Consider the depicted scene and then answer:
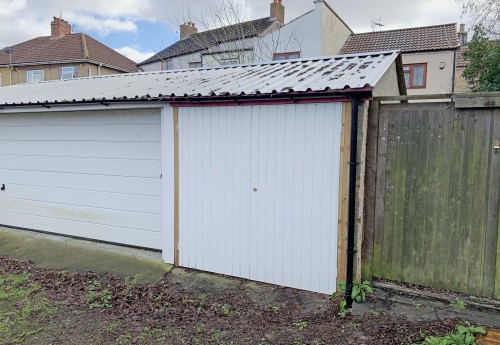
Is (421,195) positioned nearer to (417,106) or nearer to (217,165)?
(417,106)

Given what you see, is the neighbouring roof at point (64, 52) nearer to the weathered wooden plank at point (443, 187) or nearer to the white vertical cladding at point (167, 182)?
the white vertical cladding at point (167, 182)

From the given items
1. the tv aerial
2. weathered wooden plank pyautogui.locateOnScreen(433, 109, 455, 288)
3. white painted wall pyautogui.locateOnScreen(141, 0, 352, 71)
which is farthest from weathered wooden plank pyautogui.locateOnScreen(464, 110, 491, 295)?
the tv aerial

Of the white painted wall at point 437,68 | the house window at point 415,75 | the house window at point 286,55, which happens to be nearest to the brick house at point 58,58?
the house window at point 286,55

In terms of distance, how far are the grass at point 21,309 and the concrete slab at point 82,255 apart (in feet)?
1.91

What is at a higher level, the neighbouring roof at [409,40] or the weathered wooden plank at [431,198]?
the neighbouring roof at [409,40]

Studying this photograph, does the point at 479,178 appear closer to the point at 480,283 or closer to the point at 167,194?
the point at 480,283

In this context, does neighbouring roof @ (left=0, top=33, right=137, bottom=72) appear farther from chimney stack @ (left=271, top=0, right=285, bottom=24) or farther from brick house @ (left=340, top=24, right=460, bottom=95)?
brick house @ (left=340, top=24, right=460, bottom=95)

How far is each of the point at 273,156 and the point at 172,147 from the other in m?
1.47

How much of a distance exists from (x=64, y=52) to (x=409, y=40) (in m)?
21.7

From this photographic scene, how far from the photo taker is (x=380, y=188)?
4055 millimetres

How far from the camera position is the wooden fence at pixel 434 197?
143 inches

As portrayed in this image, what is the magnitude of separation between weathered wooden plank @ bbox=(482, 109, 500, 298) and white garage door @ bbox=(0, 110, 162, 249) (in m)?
4.08

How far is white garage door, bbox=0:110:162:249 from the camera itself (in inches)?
220

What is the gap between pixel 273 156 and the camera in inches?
170
